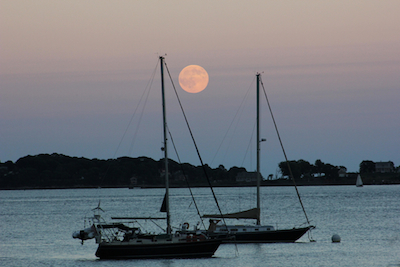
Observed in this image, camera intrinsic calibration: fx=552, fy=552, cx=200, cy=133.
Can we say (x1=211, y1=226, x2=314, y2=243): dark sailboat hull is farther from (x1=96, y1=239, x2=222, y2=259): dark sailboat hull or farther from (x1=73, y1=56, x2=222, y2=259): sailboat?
(x1=96, y1=239, x2=222, y2=259): dark sailboat hull

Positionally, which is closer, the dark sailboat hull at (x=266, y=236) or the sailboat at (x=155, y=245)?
the sailboat at (x=155, y=245)

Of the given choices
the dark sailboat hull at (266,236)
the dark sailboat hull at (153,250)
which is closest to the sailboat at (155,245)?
the dark sailboat hull at (153,250)

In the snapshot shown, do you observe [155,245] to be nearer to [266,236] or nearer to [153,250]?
[153,250]

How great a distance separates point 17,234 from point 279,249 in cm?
3460

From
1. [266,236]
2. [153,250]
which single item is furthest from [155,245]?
[266,236]

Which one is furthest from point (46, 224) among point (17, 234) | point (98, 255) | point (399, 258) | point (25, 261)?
point (399, 258)

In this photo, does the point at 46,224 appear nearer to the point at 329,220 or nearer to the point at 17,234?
the point at 17,234

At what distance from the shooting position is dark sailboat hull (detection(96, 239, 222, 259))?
3675cm

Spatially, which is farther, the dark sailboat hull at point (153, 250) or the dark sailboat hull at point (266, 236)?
the dark sailboat hull at point (266, 236)

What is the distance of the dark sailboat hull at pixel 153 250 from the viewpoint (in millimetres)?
36750

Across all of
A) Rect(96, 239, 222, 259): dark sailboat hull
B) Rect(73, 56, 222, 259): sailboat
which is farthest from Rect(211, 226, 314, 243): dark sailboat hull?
A: Rect(96, 239, 222, 259): dark sailboat hull

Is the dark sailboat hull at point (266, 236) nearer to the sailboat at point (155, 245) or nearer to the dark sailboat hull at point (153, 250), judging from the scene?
the sailboat at point (155, 245)

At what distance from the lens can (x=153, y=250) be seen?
1447 inches

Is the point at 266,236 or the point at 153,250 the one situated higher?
the point at 266,236
